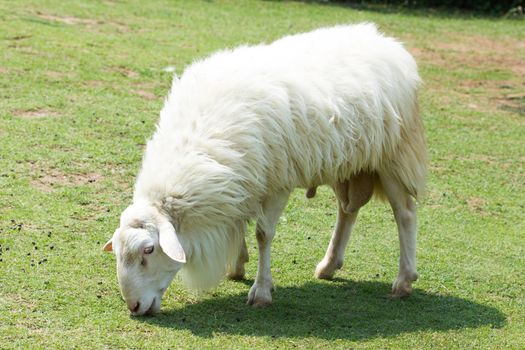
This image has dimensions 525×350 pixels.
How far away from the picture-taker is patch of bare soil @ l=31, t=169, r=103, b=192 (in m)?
7.97

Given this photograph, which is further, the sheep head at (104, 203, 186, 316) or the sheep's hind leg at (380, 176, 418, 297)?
the sheep's hind leg at (380, 176, 418, 297)

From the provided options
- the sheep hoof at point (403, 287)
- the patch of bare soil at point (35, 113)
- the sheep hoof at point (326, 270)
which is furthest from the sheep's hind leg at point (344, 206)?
the patch of bare soil at point (35, 113)

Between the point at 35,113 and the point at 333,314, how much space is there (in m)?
4.68

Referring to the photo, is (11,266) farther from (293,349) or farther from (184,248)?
(293,349)

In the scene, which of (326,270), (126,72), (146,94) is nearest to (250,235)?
(326,270)

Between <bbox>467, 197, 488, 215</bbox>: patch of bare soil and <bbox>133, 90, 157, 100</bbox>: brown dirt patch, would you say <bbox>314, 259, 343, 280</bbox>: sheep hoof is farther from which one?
<bbox>133, 90, 157, 100</bbox>: brown dirt patch

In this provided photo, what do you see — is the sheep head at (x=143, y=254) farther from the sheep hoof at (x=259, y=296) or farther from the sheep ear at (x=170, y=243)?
the sheep hoof at (x=259, y=296)

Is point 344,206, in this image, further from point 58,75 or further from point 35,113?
point 58,75

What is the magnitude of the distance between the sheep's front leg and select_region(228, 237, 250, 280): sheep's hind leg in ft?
1.25

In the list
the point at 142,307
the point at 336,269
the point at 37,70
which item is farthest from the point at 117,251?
the point at 37,70

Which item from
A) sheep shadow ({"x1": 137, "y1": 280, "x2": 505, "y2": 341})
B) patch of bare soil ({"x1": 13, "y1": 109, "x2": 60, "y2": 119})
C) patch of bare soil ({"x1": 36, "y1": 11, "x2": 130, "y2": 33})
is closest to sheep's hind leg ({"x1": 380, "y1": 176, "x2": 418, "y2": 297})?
sheep shadow ({"x1": 137, "y1": 280, "x2": 505, "y2": 341})

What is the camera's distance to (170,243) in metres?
5.52

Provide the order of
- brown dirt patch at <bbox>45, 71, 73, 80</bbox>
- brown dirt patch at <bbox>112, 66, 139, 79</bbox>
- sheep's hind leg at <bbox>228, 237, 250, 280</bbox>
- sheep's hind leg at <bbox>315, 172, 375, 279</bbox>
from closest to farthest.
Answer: sheep's hind leg at <bbox>228, 237, 250, 280</bbox> < sheep's hind leg at <bbox>315, 172, 375, 279</bbox> < brown dirt patch at <bbox>45, 71, 73, 80</bbox> < brown dirt patch at <bbox>112, 66, 139, 79</bbox>

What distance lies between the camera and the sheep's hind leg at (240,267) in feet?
21.7
